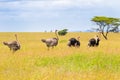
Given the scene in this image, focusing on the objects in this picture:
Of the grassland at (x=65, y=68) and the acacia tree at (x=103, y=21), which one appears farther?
the acacia tree at (x=103, y=21)

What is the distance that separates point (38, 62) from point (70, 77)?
18.9 feet

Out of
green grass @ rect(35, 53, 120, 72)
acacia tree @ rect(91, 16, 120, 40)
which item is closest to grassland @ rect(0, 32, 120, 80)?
green grass @ rect(35, 53, 120, 72)

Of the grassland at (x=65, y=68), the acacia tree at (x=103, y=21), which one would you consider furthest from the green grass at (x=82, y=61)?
the acacia tree at (x=103, y=21)

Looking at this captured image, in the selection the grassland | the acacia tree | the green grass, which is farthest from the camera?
the acacia tree

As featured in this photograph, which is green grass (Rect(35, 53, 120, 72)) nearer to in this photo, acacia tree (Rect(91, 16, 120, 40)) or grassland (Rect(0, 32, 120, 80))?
grassland (Rect(0, 32, 120, 80))

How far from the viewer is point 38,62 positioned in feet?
52.1

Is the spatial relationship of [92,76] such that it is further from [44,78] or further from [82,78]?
[44,78]

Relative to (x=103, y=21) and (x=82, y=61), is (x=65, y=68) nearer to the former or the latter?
(x=82, y=61)

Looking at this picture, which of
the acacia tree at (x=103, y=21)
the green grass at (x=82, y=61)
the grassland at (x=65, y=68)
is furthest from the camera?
the acacia tree at (x=103, y=21)

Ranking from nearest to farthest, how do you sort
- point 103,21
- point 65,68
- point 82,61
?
1. point 65,68
2. point 82,61
3. point 103,21

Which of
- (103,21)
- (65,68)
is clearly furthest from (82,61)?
(103,21)

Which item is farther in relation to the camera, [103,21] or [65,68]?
[103,21]

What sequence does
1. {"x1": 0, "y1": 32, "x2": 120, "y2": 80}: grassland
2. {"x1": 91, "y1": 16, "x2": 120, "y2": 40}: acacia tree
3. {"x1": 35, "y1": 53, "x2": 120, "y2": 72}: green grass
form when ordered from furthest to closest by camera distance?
{"x1": 91, "y1": 16, "x2": 120, "y2": 40}: acacia tree < {"x1": 35, "y1": 53, "x2": 120, "y2": 72}: green grass < {"x1": 0, "y1": 32, "x2": 120, "y2": 80}: grassland

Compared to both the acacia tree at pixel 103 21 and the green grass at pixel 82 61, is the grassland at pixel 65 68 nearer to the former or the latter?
the green grass at pixel 82 61
